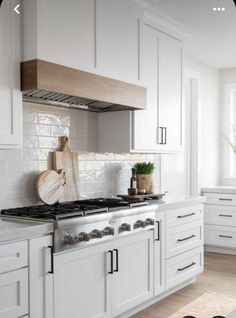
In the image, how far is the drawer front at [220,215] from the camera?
5.52 meters

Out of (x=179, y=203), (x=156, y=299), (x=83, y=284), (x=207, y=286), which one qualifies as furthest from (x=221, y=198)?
(x=83, y=284)

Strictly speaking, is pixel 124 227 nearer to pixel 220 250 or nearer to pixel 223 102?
pixel 220 250

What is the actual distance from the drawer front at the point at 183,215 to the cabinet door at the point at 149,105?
64 cm

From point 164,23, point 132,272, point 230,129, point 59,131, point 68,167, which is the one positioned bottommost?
point 132,272

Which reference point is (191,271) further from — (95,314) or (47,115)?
(47,115)

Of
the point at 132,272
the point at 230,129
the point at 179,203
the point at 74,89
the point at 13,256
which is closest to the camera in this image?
the point at 13,256

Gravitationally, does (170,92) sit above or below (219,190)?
above

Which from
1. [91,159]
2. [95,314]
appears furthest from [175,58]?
[95,314]

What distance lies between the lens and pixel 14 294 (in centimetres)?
223

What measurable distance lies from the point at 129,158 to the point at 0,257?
2.21m

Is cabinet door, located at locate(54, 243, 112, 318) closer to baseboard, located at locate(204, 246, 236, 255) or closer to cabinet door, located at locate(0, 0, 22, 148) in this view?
cabinet door, located at locate(0, 0, 22, 148)

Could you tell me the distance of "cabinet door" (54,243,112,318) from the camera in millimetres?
2533

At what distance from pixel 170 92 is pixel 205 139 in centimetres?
185

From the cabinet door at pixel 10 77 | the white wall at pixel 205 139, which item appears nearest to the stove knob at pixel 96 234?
the cabinet door at pixel 10 77
